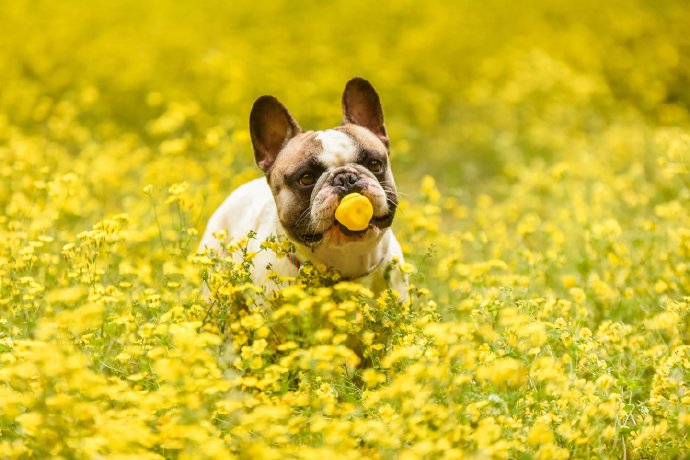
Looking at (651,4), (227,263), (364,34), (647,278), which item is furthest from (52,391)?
(651,4)

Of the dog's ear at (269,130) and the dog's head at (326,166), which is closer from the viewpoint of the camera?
the dog's head at (326,166)

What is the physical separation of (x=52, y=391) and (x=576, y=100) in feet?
28.4

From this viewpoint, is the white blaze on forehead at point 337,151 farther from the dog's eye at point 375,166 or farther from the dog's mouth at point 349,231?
the dog's mouth at point 349,231

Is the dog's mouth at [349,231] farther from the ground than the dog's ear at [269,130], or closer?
closer

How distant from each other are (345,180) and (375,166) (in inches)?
13.4

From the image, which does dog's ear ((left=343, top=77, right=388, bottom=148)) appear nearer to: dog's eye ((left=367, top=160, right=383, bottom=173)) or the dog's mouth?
dog's eye ((left=367, top=160, right=383, bottom=173))

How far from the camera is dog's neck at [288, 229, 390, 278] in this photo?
4.18m

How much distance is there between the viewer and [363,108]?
468 cm

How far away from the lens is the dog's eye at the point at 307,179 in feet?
14.0

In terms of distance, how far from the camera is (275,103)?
4523mm

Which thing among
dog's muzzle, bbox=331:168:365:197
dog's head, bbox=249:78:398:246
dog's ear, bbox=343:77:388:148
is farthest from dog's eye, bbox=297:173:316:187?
dog's ear, bbox=343:77:388:148

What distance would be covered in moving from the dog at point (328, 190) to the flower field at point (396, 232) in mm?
153

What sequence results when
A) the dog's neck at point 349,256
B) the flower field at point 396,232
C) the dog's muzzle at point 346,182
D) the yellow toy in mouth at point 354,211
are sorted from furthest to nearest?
the dog's neck at point 349,256
the dog's muzzle at point 346,182
the yellow toy in mouth at point 354,211
the flower field at point 396,232

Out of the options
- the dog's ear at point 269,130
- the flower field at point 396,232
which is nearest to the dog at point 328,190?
the dog's ear at point 269,130
